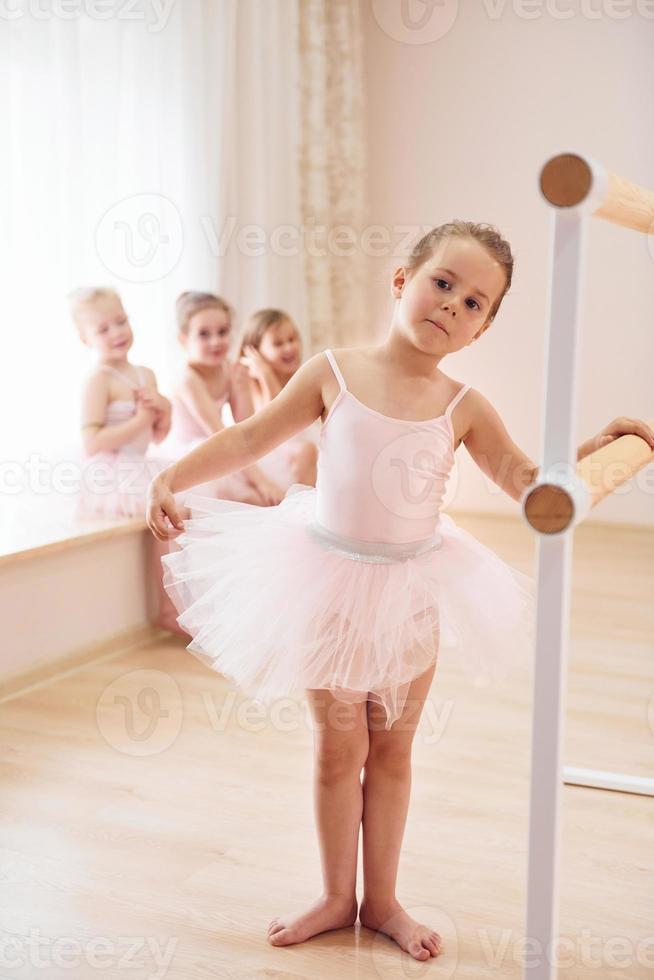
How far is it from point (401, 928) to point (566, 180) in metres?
0.88

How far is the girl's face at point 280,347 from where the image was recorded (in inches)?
106

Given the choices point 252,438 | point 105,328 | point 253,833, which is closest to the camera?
point 252,438

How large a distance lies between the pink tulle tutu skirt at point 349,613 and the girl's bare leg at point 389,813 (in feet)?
0.14

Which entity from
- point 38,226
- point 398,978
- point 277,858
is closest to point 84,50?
point 38,226

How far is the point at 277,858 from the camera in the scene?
4.66ft

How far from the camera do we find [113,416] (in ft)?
7.86

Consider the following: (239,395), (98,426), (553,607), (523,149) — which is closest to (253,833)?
(553,607)

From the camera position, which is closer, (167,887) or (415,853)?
(167,887)

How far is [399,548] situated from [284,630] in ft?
0.52

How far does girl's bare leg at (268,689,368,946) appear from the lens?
1.19 meters

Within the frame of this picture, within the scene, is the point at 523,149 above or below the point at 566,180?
above

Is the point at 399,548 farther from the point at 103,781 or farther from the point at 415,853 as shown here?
the point at 103,781

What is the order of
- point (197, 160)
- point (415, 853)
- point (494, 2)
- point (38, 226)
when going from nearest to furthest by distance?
point (415, 853)
point (38, 226)
point (197, 160)
point (494, 2)

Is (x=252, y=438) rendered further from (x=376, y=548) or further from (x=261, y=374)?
(x=261, y=374)
